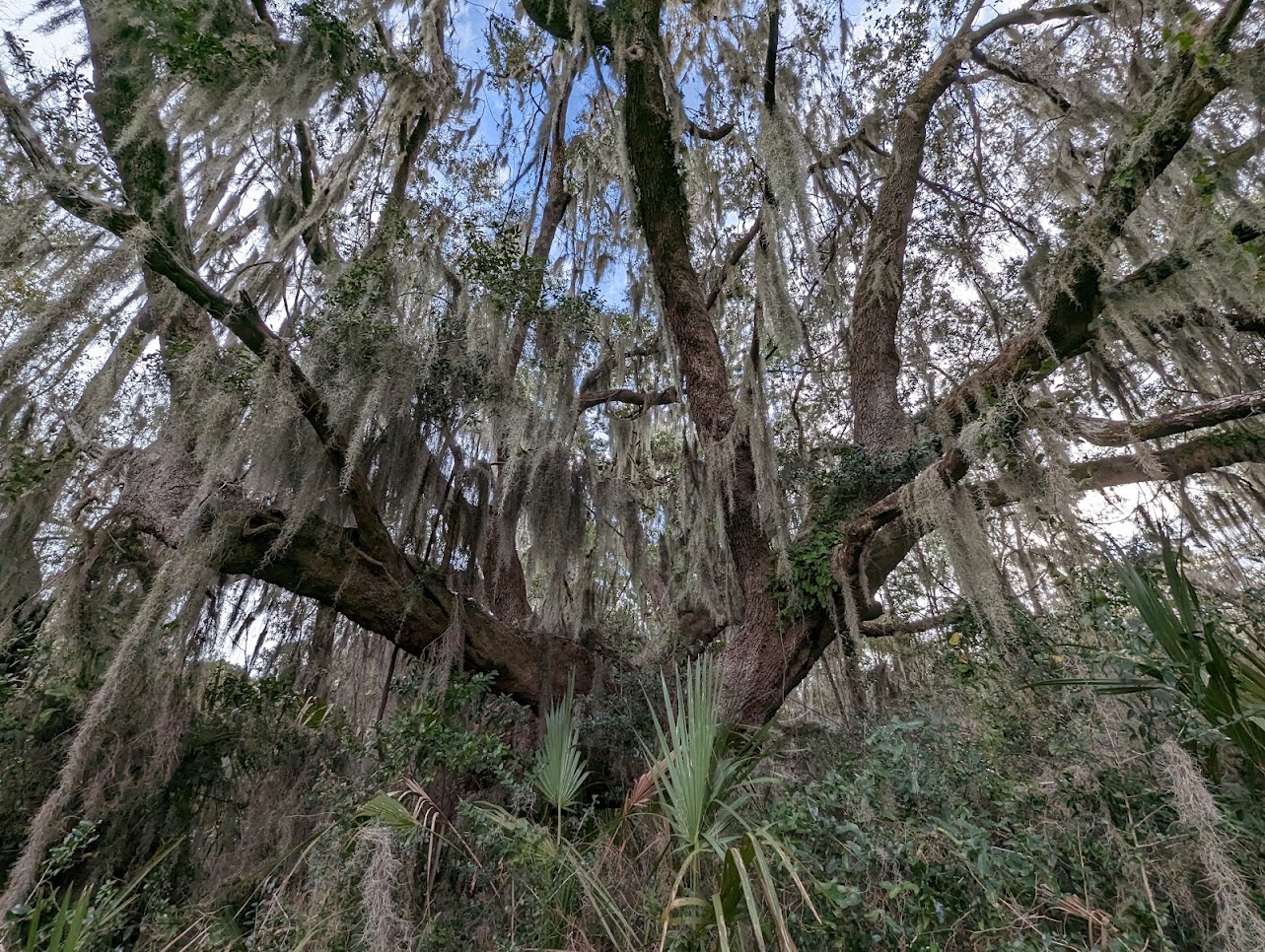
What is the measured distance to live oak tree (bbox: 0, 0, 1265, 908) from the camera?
2.35 metres

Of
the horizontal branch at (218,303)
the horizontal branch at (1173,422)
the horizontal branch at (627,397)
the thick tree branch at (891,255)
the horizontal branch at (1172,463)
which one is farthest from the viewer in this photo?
the horizontal branch at (627,397)

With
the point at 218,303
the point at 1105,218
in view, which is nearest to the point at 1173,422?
the point at 1105,218

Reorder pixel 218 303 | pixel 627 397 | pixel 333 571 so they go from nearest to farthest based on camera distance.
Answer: pixel 218 303
pixel 333 571
pixel 627 397

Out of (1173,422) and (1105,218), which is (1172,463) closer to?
(1173,422)

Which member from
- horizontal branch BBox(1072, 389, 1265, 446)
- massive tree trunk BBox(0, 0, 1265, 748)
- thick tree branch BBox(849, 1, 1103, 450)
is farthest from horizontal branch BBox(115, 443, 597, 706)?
horizontal branch BBox(1072, 389, 1265, 446)

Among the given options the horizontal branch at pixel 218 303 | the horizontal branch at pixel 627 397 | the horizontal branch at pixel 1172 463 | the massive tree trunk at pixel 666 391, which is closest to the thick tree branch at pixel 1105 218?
the massive tree trunk at pixel 666 391

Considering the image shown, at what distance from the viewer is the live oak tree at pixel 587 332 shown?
7.71ft

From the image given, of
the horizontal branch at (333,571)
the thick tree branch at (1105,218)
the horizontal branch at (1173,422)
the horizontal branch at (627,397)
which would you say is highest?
the horizontal branch at (627,397)

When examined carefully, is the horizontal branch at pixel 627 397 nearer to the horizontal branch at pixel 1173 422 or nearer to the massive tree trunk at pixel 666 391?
the massive tree trunk at pixel 666 391

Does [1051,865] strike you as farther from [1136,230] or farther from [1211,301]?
[1136,230]

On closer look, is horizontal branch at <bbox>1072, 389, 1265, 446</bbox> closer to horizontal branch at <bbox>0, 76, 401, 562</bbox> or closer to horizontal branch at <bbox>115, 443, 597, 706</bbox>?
horizontal branch at <bbox>115, 443, 597, 706</bbox>

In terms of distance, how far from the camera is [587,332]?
3791 mm

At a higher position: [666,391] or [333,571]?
[666,391]

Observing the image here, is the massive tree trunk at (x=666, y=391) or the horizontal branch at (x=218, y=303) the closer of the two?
the horizontal branch at (x=218, y=303)
